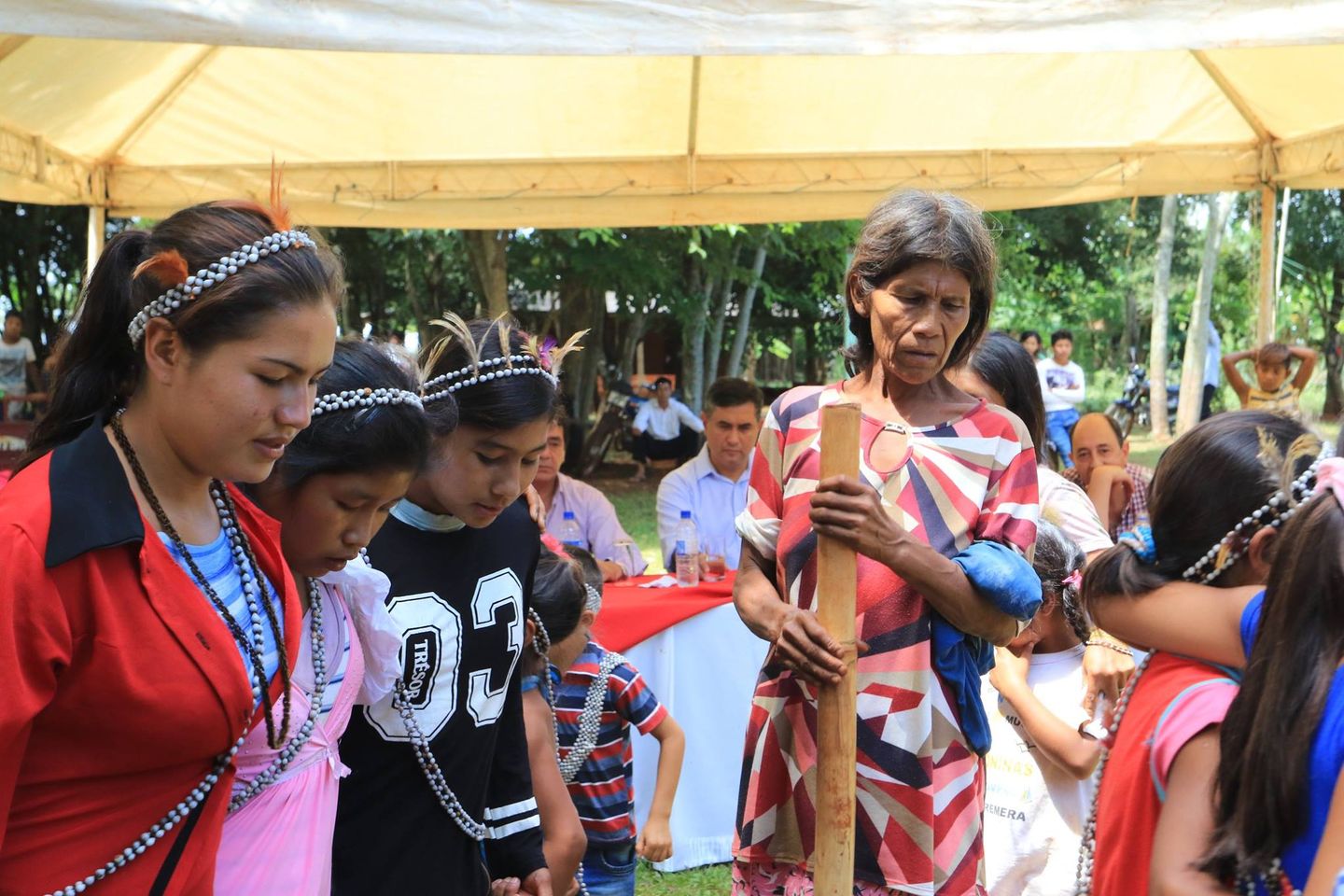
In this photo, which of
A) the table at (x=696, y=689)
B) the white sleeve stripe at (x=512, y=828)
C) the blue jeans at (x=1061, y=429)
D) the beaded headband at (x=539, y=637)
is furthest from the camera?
the blue jeans at (x=1061, y=429)

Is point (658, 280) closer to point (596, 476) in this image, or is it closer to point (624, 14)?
point (596, 476)

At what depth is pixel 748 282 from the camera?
18062mm

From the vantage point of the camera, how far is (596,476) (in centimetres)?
1875

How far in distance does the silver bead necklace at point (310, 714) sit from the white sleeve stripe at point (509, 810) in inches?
24.4

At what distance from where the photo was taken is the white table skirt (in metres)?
5.23

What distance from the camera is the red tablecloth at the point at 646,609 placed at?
16.7 feet

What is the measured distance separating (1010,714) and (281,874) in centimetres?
205

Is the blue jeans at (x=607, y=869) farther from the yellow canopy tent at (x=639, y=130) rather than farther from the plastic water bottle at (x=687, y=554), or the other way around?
the yellow canopy tent at (x=639, y=130)

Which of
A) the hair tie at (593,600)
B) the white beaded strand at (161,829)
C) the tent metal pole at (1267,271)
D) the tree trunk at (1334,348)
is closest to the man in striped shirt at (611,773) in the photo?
the hair tie at (593,600)

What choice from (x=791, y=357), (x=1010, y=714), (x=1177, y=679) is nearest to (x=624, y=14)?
(x=1010, y=714)

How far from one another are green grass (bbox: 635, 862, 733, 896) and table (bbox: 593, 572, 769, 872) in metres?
0.04

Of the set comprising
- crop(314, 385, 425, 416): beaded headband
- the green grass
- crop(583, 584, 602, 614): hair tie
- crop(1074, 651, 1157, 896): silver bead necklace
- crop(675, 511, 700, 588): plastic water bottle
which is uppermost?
crop(314, 385, 425, 416): beaded headband

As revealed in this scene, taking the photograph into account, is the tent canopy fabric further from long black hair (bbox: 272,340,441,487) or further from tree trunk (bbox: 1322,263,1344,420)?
tree trunk (bbox: 1322,263,1344,420)

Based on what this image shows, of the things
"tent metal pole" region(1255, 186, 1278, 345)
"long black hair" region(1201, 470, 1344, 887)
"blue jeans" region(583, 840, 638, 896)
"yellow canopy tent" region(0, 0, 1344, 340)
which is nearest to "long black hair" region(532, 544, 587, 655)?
"blue jeans" region(583, 840, 638, 896)
